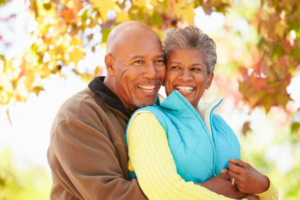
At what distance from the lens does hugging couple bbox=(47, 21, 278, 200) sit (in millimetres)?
1552

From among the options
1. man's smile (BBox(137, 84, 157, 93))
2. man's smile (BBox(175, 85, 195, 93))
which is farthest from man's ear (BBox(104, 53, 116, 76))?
man's smile (BBox(175, 85, 195, 93))

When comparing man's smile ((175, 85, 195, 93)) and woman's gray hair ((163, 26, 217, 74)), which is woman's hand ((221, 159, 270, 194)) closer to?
man's smile ((175, 85, 195, 93))

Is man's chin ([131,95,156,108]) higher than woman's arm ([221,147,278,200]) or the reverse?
higher

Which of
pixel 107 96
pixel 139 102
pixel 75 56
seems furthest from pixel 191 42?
pixel 75 56

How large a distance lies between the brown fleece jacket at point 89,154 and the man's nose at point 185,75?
0.45m

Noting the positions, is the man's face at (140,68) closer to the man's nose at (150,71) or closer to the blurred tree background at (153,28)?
the man's nose at (150,71)

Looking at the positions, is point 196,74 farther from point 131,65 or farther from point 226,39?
point 226,39

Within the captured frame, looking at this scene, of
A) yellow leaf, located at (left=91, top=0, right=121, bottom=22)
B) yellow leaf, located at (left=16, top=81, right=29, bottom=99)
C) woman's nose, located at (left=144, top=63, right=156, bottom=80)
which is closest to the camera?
woman's nose, located at (left=144, top=63, right=156, bottom=80)

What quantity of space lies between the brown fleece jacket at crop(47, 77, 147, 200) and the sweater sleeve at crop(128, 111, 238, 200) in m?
0.11

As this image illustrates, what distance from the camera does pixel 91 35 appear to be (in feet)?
10.2

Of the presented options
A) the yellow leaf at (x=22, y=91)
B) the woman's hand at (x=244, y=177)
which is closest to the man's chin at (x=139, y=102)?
the woman's hand at (x=244, y=177)

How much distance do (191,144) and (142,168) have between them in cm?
30

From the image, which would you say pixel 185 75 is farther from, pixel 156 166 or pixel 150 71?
pixel 156 166

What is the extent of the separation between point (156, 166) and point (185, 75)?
617 mm
